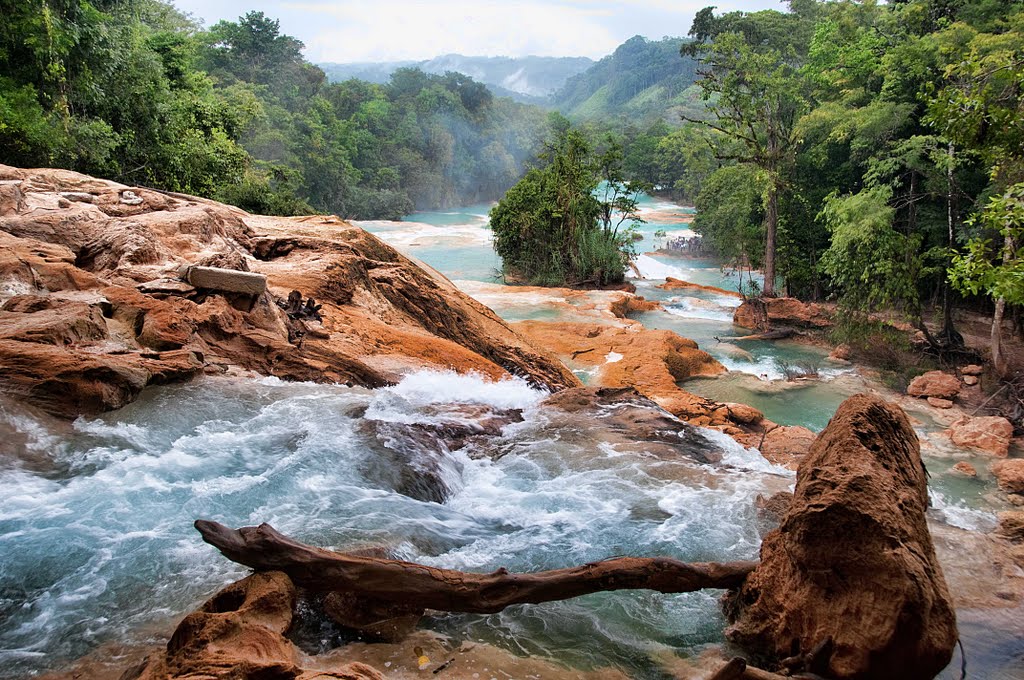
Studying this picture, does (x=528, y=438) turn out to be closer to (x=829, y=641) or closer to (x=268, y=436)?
(x=268, y=436)

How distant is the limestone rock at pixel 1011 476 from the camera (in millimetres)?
7812

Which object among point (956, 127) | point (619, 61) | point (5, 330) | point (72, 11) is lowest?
point (5, 330)

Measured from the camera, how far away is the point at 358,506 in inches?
171

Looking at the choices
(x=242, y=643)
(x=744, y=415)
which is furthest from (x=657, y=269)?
(x=242, y=643)

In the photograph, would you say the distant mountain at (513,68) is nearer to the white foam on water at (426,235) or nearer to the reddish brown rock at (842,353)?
the white foam on water at (426,235)

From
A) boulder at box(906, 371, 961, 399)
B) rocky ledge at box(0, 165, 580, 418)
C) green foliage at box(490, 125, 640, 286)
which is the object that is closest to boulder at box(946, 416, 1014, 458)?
boulder at box(906, 371, 961, 399)

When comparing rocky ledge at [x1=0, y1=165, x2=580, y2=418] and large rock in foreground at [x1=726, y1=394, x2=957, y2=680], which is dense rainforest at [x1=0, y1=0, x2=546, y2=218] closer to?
rocky ledge at [x1=0, y1=165, x2=580, y2=418]

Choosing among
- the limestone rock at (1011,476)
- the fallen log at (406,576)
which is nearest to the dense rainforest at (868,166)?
the limestone rock at (1011,476)

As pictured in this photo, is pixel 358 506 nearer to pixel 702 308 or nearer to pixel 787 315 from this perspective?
pixel 787 315

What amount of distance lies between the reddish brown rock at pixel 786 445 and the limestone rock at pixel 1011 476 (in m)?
2.32

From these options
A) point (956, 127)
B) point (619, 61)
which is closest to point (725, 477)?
point (956, 127)

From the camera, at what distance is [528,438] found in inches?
245

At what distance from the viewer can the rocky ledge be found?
519cm

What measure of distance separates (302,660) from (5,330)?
12.7 feet
